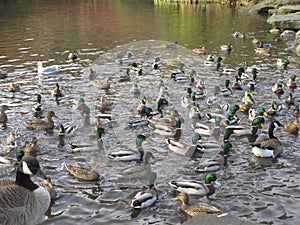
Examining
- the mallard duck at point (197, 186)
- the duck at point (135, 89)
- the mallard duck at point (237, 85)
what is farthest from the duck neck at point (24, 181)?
the mallard duck at point (237, 85)

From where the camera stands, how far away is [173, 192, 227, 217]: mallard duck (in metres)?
8.71

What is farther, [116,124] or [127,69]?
[127,69]

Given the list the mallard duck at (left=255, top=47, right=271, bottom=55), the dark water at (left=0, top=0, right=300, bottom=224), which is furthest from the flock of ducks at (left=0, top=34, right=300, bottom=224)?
the mallard duck at (left=255, top=47, right=271, bottom=55)

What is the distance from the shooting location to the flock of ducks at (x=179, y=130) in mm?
7762

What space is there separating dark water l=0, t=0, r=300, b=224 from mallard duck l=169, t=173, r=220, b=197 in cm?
23

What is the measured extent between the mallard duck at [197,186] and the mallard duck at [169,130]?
337 cm

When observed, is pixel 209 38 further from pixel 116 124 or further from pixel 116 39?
pixel 116 124

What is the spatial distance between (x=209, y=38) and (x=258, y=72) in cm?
904

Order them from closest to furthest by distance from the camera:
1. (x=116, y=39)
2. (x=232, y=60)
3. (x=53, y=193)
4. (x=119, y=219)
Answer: (x=119, y=219), (x=53, y=193), (x=232, y=60), (x=116, y=39)

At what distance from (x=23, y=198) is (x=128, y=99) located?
30.1ft

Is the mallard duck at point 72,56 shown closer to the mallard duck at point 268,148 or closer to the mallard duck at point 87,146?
the mallard duck at point 87,146

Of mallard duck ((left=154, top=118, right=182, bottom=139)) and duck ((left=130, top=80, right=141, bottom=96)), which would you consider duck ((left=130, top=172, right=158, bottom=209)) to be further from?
duck ((left=130, top=80, right=141, bottom=96))

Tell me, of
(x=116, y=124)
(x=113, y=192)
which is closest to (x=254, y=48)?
(x=116, y=124)

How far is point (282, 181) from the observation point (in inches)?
402
